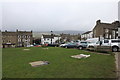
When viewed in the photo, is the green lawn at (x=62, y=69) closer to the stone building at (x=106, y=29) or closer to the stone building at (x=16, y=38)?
the stone building at (x=106, y=29)

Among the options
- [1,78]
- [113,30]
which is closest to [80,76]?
[1,78]

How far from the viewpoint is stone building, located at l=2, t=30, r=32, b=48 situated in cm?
6975

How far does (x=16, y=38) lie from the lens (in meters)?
71.4

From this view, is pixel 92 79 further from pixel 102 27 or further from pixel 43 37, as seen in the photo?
pixel 43 37

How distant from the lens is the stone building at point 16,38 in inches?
2746

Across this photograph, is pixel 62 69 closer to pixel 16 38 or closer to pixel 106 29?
pixel 106 29

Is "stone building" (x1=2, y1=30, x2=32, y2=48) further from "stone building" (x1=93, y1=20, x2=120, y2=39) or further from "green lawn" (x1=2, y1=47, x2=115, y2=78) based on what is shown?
"green lawn" (x1=2, y1=47, x2=115, y2=78)

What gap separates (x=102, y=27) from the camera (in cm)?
4625

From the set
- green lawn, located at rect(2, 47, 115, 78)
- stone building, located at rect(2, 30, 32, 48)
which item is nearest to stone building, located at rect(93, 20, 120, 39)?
green lawn, located at rect(2, 47, 115, 78)

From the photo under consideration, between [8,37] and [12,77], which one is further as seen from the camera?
[8,37]

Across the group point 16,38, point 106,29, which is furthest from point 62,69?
point 16,38

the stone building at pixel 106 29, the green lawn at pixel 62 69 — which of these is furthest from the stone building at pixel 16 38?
the green lawn at pixel 62 69

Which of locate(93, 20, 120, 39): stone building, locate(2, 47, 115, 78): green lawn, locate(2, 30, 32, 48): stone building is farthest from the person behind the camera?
locate(2, 30, 32, 48): stone building

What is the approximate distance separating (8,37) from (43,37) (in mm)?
22444
